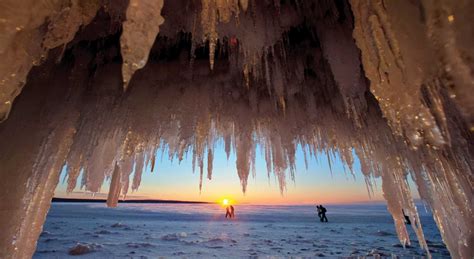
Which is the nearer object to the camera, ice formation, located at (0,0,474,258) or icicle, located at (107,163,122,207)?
ice formation, located at (0,0,474,258)

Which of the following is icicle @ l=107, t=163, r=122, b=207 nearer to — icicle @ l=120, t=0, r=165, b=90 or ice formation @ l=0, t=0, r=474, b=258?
ice formation @ l=0, t=0, r=474, b=258

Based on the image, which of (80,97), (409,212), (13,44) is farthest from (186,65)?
(409,212)

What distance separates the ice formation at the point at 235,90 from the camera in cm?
106

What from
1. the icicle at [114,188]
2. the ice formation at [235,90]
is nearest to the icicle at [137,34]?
the ice formation at [235,90]

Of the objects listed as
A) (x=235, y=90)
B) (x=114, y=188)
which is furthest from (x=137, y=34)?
(x=114, y=188)

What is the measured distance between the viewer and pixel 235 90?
3.32 meters

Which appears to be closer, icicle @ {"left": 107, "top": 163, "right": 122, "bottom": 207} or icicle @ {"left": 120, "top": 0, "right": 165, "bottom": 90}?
icicle @ {"left": 120, "top": 0, "right": 165, "bottom": 90}

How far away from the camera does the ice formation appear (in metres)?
1.06

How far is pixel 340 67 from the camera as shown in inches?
94.7

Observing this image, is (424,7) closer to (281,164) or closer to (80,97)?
(80,97)

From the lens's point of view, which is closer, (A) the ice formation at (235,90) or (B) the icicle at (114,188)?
(A) the ice formation at (235,90)

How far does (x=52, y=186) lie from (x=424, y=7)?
279 centimetres

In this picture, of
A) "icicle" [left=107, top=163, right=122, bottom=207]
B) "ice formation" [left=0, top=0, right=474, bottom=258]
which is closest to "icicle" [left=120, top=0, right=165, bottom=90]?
"ice formation" [left=0, top=0, right=474, bottom=258]

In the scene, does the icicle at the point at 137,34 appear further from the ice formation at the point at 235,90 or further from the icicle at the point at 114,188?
the icicle at the point at 114,188
